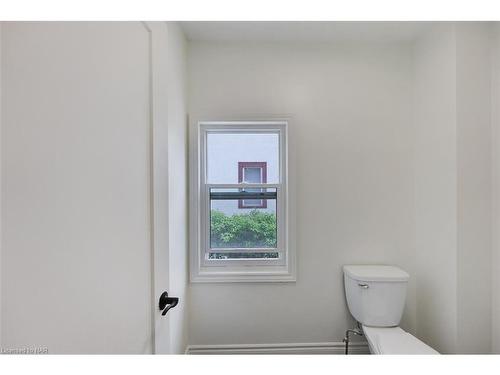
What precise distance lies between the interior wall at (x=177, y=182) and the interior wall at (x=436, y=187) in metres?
1.50

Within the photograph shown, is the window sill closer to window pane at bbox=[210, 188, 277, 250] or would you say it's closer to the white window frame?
the white window frame

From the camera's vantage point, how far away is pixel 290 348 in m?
1.75

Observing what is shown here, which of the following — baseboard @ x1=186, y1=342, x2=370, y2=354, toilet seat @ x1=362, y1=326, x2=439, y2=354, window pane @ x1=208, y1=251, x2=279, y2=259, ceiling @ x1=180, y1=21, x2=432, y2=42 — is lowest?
baseboard @ x1=186, y1=342, x2=370, y2=354

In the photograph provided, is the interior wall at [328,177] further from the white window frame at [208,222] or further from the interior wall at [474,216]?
the interior wall at [474,216]

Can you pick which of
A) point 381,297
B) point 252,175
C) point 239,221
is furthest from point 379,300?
point 252,175

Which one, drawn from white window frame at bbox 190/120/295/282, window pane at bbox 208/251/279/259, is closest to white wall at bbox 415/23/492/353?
white window frame at bbox 190/120/295/282

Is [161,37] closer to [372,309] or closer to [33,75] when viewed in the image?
[33,75]

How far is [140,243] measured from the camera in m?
0.67

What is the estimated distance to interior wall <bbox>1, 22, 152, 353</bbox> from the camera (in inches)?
15.2

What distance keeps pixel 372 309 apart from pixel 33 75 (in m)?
1.83

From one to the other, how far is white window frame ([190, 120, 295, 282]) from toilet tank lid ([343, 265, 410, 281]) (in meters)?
0.37

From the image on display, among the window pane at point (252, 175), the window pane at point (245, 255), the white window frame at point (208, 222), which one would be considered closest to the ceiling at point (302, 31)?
the white window frame at point (208, 222)

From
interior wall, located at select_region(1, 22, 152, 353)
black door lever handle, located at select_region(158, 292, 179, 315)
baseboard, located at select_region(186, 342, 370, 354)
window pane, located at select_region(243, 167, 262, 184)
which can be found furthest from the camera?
window pane, located at select_region(243, 167, 262, 184)
